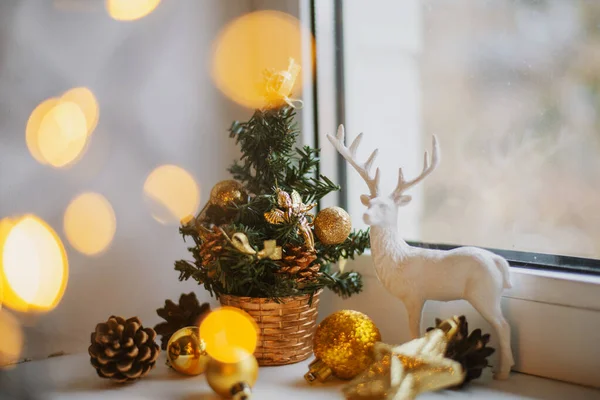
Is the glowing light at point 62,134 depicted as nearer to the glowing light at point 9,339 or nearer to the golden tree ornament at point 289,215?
the glowing light at point 9,339

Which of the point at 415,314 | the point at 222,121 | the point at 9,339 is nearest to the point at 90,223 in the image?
the point at 9,339

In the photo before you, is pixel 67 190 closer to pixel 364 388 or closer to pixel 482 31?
pixel 364 388

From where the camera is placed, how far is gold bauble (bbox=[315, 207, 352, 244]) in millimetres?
906

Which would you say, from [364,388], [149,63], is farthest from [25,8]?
[364,388]

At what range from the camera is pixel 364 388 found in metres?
0.76

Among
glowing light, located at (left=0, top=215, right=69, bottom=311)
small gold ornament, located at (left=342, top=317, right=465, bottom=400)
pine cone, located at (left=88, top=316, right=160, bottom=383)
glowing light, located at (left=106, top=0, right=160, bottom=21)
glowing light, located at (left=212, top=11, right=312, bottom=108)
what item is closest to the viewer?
small gold ornament, located at (left=342, top=317, right=465, bottom=400)

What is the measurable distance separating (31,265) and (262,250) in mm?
394

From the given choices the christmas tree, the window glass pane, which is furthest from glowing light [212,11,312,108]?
the christmas tree

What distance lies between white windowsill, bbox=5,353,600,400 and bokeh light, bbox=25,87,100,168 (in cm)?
34

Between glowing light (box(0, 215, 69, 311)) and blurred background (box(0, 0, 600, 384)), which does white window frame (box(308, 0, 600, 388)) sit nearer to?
blurred background (box(0, 0, 600, 384))

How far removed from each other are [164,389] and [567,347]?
1.85ft

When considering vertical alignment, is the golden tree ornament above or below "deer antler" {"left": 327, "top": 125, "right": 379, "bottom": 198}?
below

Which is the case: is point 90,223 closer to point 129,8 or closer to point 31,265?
point 31,265

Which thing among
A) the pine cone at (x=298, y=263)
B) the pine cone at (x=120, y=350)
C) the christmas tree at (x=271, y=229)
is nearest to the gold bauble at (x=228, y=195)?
the christmas tree at (x=271, y=229)
